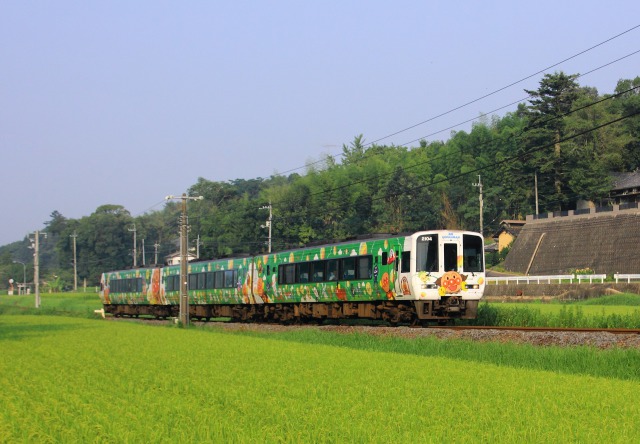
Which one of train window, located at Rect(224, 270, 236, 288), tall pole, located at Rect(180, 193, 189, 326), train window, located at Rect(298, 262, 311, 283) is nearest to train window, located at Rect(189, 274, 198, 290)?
train window, located at Rect(224, 270, 236, 288)

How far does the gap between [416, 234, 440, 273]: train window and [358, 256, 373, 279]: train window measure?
8.79ft

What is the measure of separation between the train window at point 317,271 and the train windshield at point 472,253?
6.52 metres

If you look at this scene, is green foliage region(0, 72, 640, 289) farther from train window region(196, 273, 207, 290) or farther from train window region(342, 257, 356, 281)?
train window region(342, 257, 356, 281)

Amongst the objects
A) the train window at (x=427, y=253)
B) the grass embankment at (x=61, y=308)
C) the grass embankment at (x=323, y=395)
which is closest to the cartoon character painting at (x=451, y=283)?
the train window at (x=427, y=253)

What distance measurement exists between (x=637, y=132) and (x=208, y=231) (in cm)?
5549

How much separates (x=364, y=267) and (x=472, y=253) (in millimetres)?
3776

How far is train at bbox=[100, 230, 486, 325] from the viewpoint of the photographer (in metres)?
25.3

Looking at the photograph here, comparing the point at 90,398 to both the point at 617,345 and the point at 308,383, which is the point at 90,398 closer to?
the point at 308,383

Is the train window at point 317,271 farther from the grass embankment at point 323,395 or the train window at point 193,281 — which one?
the train window at point 193,281

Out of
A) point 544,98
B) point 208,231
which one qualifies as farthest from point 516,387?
point 208,231

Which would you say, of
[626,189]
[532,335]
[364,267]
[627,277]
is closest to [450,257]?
[364,267]

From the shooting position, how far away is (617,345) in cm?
1789

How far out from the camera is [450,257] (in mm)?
25500

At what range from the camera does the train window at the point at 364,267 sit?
27656 millimetres
